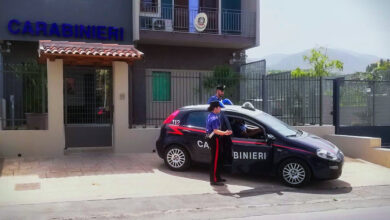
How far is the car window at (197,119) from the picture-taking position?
898 cm

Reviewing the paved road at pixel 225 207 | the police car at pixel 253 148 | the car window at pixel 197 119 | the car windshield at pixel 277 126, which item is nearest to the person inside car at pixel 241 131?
the police car at pixel 253 148

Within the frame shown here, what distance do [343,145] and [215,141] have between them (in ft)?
19.2

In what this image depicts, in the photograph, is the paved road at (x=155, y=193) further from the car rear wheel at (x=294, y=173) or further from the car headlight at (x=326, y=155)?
the car headlight at (x=326, y=155)

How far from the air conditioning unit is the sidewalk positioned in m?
6.63

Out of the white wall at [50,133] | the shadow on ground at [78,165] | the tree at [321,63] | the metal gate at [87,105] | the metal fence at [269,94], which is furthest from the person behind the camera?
the tree at [321,63]

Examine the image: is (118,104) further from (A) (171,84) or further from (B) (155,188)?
(B) (155,188)

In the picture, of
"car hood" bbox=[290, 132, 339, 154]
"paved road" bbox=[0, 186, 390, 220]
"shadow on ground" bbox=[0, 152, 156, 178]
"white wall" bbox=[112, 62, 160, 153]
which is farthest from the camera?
"white wall" bbox=[112, 62, 160, 153]

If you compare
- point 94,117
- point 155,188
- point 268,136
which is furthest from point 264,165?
point 94,117

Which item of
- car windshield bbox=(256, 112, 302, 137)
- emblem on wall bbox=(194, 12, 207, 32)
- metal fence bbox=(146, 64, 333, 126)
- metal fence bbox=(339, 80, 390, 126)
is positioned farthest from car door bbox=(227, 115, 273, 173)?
emblem on wall bbox=(194, 12, 207, 32)

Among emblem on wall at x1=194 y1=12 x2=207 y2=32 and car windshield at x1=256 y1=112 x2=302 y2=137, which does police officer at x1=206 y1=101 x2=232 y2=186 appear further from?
emblem on wall at x1=194 y1=12 x2=207 y2=32

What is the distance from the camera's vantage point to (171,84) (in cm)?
1304

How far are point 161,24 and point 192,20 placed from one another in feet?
4.39

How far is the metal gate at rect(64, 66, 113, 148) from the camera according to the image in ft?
37.0

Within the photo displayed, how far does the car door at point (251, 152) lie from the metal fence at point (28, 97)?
5.31 metres
